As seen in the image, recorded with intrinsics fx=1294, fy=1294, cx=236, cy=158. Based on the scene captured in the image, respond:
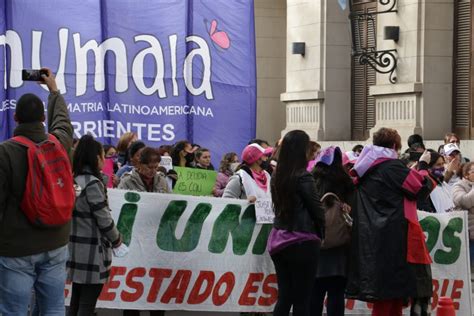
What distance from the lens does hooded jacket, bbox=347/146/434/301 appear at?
33.1ft

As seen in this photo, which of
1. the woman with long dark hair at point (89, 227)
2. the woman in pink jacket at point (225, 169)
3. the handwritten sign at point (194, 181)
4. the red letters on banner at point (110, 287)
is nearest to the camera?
the woman with long dark hair at point (89, 227)

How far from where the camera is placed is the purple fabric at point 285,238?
9.62 m

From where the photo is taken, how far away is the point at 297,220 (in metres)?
9.64

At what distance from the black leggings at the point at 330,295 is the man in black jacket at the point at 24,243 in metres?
3.01

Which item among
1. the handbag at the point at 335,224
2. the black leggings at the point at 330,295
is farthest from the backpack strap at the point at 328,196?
the black leggings at the point at 330,295

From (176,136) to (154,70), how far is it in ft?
2.29

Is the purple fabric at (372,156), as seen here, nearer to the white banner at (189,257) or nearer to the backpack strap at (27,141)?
the white banner at (189,257)

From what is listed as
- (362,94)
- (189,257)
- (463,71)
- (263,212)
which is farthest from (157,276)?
(362,94)

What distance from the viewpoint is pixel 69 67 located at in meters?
12.5

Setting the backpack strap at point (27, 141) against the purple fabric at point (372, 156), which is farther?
the purple fabric at point (372, 156)

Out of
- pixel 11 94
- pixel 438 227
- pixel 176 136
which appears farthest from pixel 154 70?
pixel 438 227

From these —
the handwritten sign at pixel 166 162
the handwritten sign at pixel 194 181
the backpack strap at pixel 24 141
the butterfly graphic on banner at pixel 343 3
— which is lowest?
the handwritten sign at pixel 194 181

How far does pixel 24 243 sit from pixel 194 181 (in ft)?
18.4

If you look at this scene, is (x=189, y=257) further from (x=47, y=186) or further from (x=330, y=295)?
(x=47, y=186)
